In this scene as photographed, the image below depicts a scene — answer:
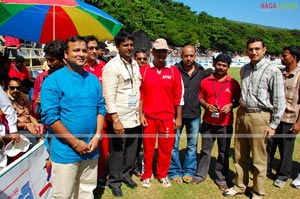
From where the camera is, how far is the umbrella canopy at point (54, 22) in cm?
457

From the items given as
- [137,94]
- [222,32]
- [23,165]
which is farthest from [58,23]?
[222,32]

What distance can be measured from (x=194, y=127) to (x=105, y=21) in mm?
2370

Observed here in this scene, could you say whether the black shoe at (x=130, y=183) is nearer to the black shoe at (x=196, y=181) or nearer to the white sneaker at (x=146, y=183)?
the white sneaker at (x=146, y=183)

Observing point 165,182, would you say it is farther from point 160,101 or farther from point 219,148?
point 160,101

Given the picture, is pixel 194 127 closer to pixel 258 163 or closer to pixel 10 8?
pixel 258 163

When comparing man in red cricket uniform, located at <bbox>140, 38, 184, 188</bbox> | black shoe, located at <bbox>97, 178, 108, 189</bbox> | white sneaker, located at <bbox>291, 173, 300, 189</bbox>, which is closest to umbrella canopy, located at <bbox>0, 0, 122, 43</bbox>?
man in red cricket uniform, located at <bbox>140, 38, 184, 188</bbox>

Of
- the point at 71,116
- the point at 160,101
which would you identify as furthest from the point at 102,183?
the point at 71,116

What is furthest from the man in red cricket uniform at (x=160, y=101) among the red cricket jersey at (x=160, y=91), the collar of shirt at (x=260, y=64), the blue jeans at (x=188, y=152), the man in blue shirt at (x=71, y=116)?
the man in blue shirt at (x=71, y=116)

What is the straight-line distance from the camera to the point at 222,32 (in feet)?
239

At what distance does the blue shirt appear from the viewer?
92.2 inches

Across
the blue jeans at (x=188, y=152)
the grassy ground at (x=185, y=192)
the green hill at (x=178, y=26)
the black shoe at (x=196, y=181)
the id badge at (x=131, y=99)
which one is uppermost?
the green hill at (x=178, y=26)

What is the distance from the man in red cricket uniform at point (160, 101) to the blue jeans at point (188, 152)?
0.27 m

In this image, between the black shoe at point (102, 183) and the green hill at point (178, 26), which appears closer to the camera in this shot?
the black shoe at point (102, 183)

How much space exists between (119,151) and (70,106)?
4.25ft
